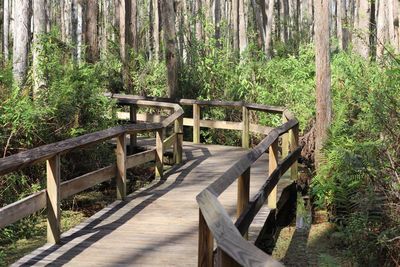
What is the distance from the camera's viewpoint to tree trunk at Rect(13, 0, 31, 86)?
33.7ft

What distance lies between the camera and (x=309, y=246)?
843cm

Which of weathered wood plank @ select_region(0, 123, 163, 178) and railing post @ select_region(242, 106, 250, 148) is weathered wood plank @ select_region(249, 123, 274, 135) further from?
weathered wood plank @ select_region(0, 123, 163, 178)

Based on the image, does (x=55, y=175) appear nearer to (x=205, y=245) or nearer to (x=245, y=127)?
(x=205, y=245)

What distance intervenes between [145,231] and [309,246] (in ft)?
9.28

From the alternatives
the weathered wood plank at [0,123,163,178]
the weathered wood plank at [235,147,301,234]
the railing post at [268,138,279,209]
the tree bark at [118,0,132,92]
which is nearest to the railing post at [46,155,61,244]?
the weathered wood plank at [0,123,163,178]

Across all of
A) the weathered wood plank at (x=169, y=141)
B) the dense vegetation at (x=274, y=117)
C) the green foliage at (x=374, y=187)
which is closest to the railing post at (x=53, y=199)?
the dense vegetation at (x=274, y=117)

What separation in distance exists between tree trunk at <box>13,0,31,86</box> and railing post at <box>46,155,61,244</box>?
4572mm

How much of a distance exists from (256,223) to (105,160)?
14.4ft

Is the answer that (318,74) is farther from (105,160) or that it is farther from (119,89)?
(119,89)

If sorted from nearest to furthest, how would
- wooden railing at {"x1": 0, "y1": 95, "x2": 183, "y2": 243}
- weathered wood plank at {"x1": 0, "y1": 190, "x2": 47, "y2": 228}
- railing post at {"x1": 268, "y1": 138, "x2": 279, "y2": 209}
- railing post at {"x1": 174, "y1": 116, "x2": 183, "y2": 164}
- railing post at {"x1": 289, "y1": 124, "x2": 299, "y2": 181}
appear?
weathered wood plank at {"x1": 0, "y1": 190, "x2": 47, "y2": 228}, wooden railing at {"x1": 0, "y1": 95, "x2": 183, "y2": 243}, railing post at {"x1": 268, "y1": 138, "x2": 279, "y2": 209}, railing post at {"x1": 289, "y1": 124, "x2": 299, "y2": 181}, railing post at {"x1": 174, "y1": 116, "x2": 183, "y2": 164}

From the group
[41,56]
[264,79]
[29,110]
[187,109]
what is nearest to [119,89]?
[187,109]

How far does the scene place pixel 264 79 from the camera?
17.8 metres

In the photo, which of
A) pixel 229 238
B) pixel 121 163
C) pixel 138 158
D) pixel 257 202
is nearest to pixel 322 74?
pixel 138 158

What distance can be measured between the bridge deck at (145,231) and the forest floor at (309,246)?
75cm
